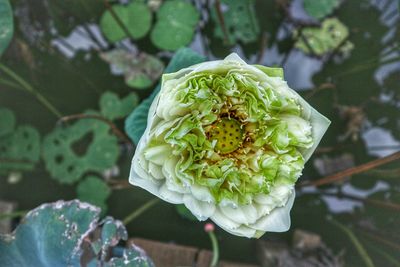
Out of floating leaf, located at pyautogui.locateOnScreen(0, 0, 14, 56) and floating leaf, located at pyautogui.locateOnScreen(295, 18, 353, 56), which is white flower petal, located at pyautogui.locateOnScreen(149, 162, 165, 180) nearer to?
floating leaf, located at pyautogui.locateOnScreen(0, 0, 14, 56)

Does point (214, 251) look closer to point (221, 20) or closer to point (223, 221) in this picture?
point (223, 221)

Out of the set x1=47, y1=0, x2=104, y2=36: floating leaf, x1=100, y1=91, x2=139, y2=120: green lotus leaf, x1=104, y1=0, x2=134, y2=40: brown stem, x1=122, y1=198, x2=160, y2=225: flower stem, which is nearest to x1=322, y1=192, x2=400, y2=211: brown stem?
x1=122, y1=198, x2=160, y2=225: flower stem

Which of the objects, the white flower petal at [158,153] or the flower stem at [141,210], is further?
the flower stem at [141,210]

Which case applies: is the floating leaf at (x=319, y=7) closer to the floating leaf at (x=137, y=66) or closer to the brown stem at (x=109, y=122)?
the floating leaf at (x=137, y=66)

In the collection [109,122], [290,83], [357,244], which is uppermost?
[109,122]

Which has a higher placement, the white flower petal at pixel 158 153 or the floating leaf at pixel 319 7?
the white flower petal at pixel 158 153

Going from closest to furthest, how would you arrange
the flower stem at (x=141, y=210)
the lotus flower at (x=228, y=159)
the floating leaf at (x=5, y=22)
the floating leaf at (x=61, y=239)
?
the lotus flower at (x=228, y=159), the floating leaf at (x=61, y=239), the floating leaf at (x=5, y=22), the flower stem at (x=141, y=210)

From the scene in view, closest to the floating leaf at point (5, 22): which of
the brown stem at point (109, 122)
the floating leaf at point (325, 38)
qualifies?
the brown stem at point (109, 122)

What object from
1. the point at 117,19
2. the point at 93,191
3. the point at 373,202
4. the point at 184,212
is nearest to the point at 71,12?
the point at 117,19

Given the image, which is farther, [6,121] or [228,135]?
[6,121]
